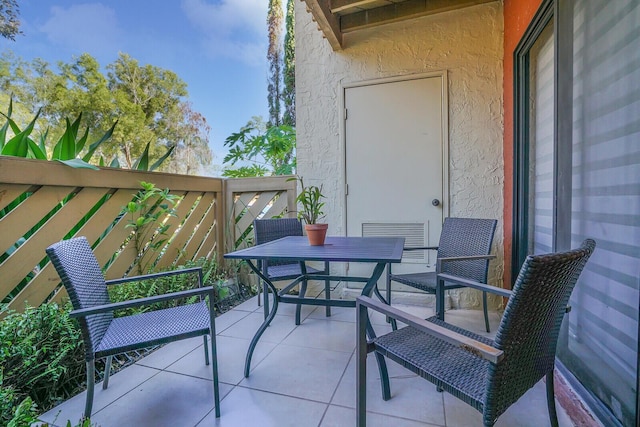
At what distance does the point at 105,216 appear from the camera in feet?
7.49

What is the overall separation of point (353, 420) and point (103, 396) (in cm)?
132

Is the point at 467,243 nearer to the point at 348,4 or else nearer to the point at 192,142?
the point at 348,4

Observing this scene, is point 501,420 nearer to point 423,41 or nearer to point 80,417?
point 80,417

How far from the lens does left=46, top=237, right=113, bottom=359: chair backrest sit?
123cm

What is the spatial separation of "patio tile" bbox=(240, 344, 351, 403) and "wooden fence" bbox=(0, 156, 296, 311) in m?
1.46

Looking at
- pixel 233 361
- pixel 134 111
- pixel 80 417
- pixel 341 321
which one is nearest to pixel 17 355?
pixel 80 417

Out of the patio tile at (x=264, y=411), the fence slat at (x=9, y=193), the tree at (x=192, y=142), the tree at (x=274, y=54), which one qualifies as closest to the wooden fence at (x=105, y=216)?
the fence slat at (x=9, y=193)

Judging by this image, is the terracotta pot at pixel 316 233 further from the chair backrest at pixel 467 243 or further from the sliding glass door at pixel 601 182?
the sliding glass door at pixel 601 182

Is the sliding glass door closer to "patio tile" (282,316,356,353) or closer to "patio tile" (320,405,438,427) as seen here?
"patio tile" (320,405,438,427)

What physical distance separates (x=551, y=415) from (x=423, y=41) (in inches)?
114

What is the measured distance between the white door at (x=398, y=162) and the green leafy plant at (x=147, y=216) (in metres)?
1.75

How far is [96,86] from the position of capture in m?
10.3

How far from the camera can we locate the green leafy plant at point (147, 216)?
2416 millimetres

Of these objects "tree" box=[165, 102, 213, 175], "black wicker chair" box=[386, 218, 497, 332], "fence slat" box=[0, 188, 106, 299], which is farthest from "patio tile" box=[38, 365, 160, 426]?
"tree" box=[165, 102, 213, 175]
